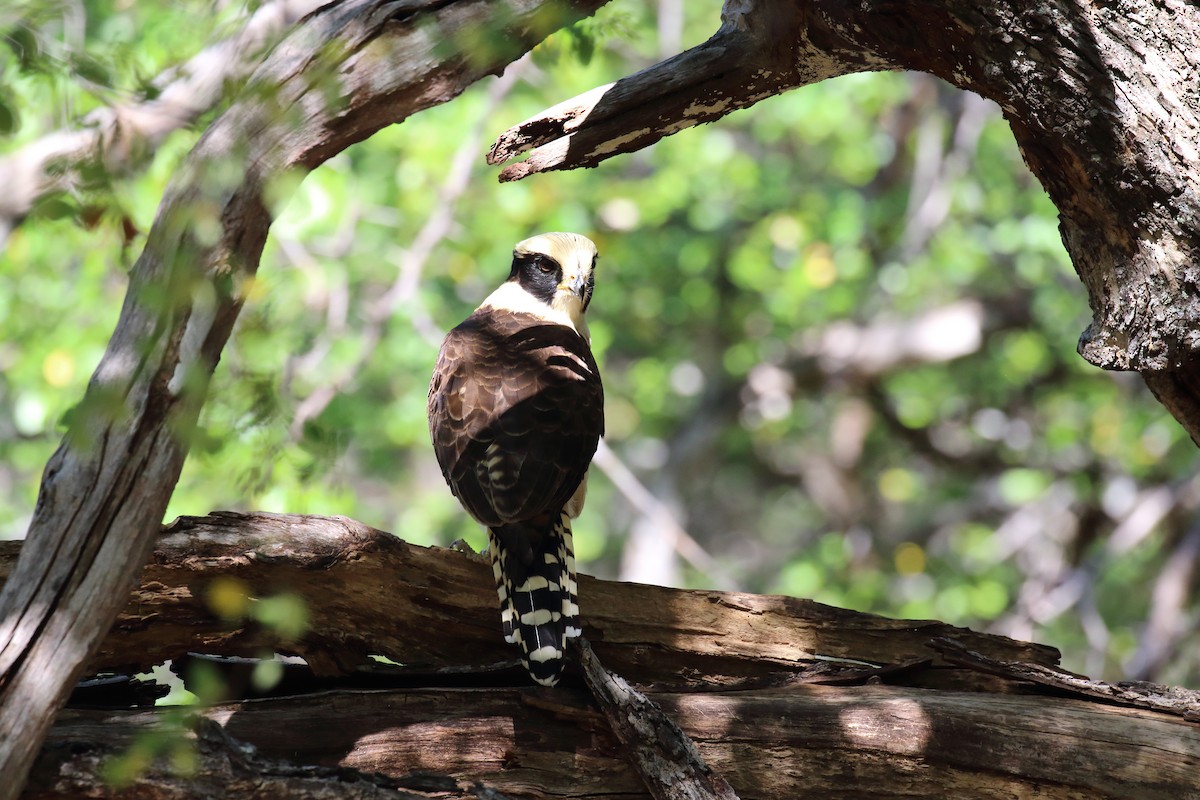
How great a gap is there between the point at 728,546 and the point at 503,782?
51.1 feet

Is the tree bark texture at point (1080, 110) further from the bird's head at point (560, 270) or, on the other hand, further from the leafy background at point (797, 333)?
the leafy background at point (797, 333)

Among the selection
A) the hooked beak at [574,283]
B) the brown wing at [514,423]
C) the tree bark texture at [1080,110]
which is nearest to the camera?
the tree bark texture at [1080,110]

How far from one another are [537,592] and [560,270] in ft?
6.46

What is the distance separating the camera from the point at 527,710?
3375 mm

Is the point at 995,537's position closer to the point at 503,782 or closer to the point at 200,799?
the point at 503,782

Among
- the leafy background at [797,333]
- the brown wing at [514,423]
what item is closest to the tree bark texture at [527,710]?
the brown wing at [514,423]

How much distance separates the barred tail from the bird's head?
4.86 ft

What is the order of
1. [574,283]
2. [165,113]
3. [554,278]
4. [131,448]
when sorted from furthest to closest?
[554,278] → [574,283] → [165,113] → [131,448]

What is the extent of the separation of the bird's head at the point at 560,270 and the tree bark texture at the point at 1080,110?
1719 mm

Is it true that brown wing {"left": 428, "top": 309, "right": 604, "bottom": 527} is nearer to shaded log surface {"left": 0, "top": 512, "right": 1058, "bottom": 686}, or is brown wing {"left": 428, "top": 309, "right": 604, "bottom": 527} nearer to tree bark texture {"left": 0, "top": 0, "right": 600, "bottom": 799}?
shaded log surface {"left": 0, "top": 512, "right": 1058, "bottom": 686}

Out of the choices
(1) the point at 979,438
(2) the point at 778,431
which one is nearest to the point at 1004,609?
(1) the point at 979,438

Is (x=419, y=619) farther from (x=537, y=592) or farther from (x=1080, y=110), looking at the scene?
(x=1080, y=110)

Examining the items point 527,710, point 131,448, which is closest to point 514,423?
point 527,710

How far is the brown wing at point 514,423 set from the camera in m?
3.63
